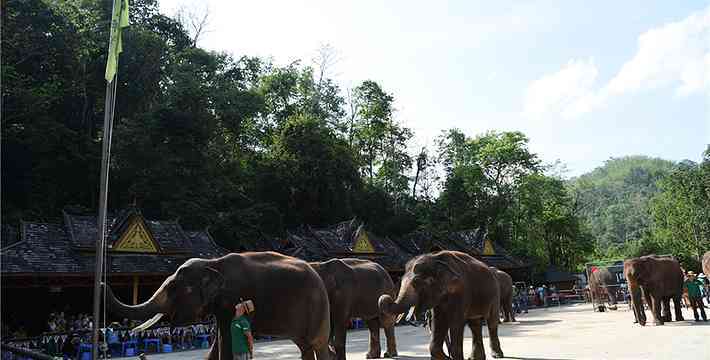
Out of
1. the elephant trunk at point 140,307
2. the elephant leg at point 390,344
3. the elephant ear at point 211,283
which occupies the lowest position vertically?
the elephant leg at point 390,344

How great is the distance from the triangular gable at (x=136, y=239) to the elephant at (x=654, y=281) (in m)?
16.4

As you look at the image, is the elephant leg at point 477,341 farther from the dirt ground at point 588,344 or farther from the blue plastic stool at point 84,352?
the blue plastic stool at point 84,352

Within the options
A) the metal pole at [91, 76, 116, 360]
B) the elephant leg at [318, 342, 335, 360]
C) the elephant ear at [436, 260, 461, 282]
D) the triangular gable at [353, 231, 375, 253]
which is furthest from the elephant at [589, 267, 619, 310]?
the metal pole at [91, 76, 116, 360]

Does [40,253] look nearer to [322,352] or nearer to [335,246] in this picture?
[335,246]

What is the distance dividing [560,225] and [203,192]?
34099 millimetres

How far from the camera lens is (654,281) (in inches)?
623

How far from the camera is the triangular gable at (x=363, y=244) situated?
26891mm

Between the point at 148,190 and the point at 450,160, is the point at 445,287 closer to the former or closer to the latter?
the point at 148,190

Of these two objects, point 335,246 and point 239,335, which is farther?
point 335,246

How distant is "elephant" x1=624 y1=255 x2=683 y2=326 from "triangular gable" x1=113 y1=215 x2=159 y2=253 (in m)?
16.4

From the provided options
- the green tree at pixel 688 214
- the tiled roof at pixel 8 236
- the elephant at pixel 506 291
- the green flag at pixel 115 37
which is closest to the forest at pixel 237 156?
the green tree at pixel 688 214

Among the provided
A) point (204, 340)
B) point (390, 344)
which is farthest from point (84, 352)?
point (390, 344)

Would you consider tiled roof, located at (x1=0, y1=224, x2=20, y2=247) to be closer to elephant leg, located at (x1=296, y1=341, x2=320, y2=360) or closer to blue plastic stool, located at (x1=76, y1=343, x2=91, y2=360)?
blue plastic stool, located at (x1=76, y1=343, x2=91, y2=360)

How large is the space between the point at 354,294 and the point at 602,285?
20097 mm
